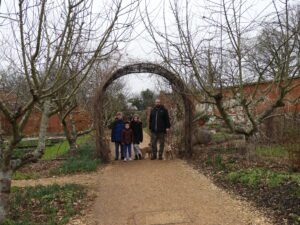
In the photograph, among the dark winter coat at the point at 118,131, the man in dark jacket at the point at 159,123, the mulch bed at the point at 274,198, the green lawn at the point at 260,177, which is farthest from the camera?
the dark winter coat at the point at 118,131

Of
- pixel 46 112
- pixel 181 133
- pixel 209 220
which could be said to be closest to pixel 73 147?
pixel 181 133

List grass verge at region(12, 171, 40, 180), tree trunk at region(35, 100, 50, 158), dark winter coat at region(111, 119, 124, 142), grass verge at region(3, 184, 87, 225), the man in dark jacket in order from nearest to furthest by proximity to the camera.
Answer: grass verge at region(3, 184, 87, 225) < tree trunk at region(35, 100, 50, 158) < grass verge at region(12, 171, 40, 180) < the man in dark jacket < dark winter coat at region(111, 119, 124, 142)

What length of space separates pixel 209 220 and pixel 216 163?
4.64 m

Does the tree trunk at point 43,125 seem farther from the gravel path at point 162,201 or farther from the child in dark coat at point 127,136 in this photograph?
the child in dark coat at point 127,136

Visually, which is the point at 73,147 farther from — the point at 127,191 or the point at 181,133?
the point at 127,191

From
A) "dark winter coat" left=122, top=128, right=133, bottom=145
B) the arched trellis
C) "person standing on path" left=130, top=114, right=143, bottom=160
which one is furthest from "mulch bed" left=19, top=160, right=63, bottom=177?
"person standing on path" left=130, top=114, right=143, bottom=160

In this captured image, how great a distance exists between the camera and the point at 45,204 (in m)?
7.75

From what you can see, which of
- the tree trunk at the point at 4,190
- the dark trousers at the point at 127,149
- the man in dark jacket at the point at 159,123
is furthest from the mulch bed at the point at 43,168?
the tree trunk at the point at 4,190

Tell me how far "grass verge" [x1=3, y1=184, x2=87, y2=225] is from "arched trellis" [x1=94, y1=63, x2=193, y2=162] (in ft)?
14.3

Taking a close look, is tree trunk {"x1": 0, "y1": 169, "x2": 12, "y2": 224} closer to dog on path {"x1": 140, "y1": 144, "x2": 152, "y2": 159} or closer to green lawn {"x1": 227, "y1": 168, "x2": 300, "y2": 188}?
green lawn {"x1": 227, "y1": 168, "x2": 300, "y2": 188}

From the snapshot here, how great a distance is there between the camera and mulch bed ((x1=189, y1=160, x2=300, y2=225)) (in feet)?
20.1

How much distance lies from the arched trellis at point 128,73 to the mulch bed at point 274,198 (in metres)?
4.85

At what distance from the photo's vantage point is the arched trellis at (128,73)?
535 inches

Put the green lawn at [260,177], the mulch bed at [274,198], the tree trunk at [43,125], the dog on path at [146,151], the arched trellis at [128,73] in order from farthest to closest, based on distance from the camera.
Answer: the dog on path at [146,151], the arched trellis at [128,73], the green lawn at [260,177], the tree trunk at [43,125], the mulch bed at [274,198]
